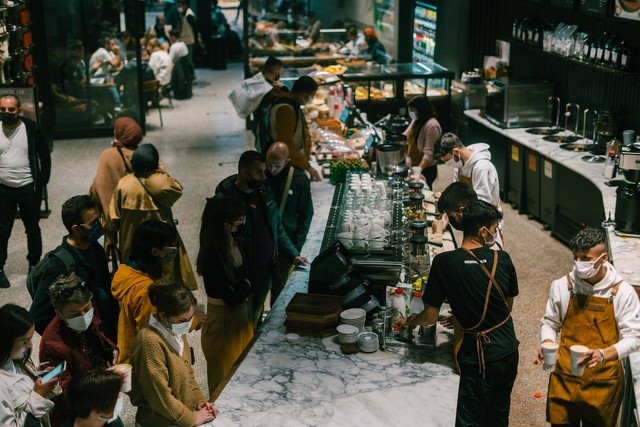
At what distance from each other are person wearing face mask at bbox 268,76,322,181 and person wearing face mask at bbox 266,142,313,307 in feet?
3.91

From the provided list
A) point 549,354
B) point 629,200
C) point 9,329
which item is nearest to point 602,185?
point 629,200

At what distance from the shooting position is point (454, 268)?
152 inches

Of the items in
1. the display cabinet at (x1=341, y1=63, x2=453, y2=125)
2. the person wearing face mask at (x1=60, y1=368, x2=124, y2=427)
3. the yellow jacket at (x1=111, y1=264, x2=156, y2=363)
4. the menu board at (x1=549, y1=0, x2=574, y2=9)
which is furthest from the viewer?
the display cabinet at (x1=341, y1=63, x2=453, y2=125)

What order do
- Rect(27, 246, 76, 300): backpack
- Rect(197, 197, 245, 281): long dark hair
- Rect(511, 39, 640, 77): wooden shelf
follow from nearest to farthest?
Rect(27, 246, 76, 300): backpack → Rect(197, 197, 245, 281): long dark hair → Rect(511, 39, 640, 77): wooden shelf

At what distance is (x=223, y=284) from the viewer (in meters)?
4.57

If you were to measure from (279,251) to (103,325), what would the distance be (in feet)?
4.47

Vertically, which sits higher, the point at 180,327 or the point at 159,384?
the point at 180,327

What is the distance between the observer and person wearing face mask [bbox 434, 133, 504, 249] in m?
6.07

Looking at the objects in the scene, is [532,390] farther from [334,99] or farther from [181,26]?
[181,26]

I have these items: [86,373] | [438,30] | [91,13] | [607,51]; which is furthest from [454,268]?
[91,13]

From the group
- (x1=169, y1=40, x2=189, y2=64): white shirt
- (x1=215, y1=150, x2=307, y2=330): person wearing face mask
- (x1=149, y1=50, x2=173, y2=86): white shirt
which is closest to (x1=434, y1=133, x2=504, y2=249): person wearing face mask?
(x1=215, y1=150, x2=307, y2=330): person wearing face mask

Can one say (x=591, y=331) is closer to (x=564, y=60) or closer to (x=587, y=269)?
(x=587, y=269)

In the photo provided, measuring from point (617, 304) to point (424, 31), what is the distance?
9.84 m

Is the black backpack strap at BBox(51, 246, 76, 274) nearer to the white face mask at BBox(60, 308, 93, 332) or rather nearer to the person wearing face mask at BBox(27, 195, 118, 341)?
the person wearing face mask at BBox(27, 195, 118, 341)
